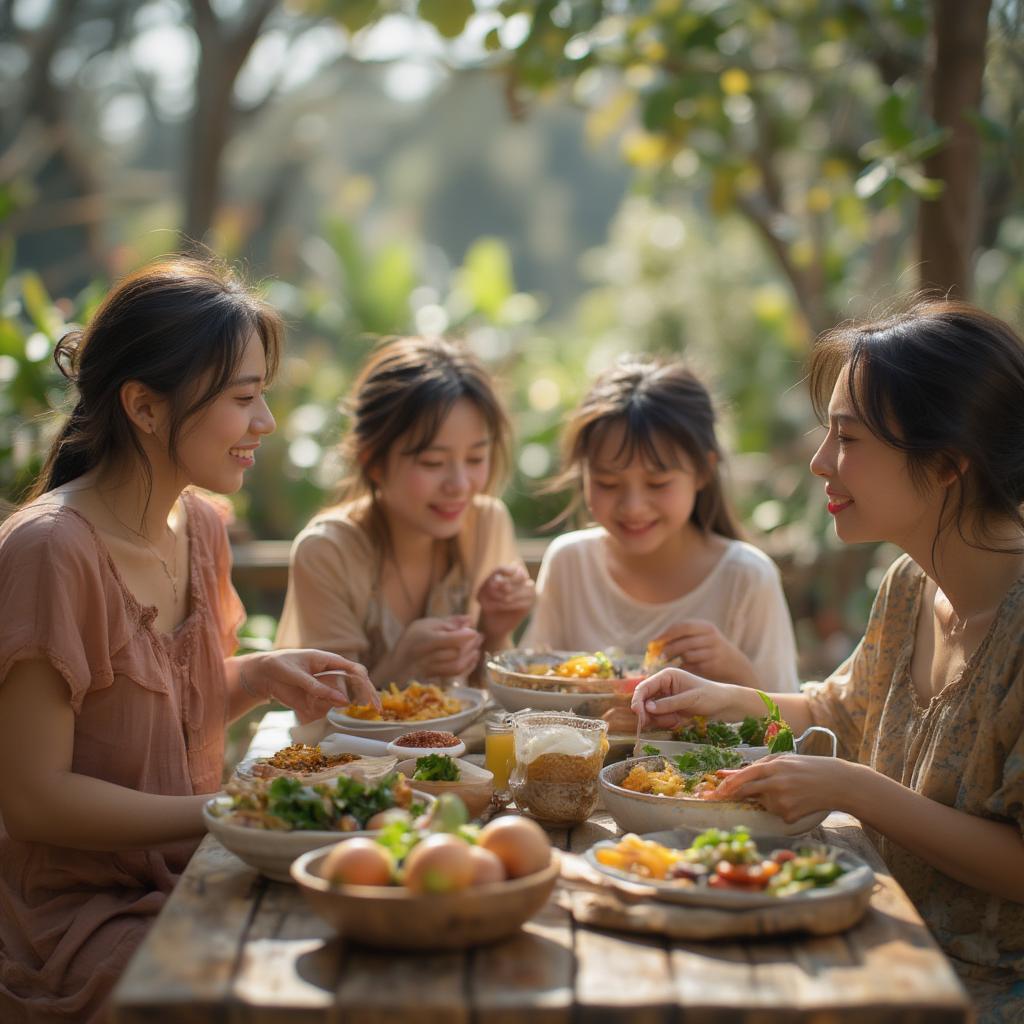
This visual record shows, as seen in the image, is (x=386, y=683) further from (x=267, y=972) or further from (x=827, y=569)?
(x=827, y=569)

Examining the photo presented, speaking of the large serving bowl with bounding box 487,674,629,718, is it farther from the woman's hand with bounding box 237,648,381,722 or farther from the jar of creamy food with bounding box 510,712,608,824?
the jar of creamy food with bounding box 510,712,608,824

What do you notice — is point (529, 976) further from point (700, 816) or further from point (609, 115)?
point (609, 115)

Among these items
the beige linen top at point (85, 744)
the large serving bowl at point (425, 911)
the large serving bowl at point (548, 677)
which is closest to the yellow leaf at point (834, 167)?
the large serving bowl at point (548, 677)

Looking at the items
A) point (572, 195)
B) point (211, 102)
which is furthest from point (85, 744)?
point (572, 195)

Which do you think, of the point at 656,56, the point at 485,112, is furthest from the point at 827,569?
the point at 485,112

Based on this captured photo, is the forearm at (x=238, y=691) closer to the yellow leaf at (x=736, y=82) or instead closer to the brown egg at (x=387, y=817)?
the brown egg at (x=387, y=817)

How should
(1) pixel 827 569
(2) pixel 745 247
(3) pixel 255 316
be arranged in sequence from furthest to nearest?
(2) pixel 745 247, (1) pixel 827 569, (3) pixel 255 316

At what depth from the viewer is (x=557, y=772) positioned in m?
2.14

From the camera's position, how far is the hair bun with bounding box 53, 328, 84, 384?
2611 millimetres

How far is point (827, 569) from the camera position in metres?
5.97

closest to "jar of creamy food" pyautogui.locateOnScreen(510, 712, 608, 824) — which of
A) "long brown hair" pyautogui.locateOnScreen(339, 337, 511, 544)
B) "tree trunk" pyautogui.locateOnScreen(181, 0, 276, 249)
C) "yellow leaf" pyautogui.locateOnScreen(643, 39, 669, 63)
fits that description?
"long brown hair" pyautogui.locateOnScreen(339, 337, 511, 544)

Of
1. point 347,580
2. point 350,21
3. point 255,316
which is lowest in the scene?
point 347,580

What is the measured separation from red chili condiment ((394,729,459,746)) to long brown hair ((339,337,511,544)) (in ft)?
3.60

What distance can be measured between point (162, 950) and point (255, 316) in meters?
1.43
